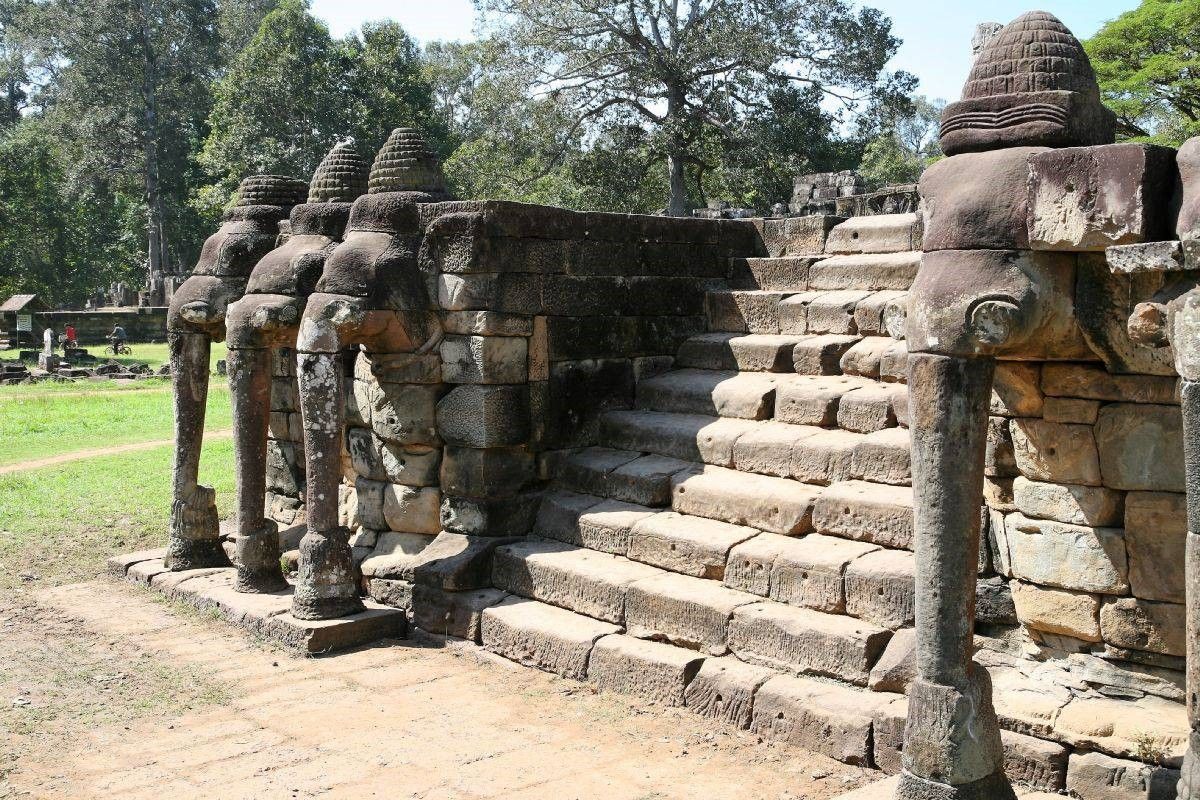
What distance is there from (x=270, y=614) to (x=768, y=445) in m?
3.22

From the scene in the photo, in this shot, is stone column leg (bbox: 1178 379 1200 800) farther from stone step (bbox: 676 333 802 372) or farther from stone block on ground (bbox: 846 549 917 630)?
stone step (bbox: 676 333 802 372)

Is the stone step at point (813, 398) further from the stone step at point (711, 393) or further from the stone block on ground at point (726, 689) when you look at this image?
the stone block on ground at point (726, 689)

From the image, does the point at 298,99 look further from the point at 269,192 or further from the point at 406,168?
the point at 406,168

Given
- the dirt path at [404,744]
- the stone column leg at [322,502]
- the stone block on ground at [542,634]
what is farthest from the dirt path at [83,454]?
the stone block on ground at [542,634]

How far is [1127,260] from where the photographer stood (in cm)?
339

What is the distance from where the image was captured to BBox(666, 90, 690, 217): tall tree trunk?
23516mm

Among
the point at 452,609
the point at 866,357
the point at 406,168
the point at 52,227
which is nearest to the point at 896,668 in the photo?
the point at 866,357

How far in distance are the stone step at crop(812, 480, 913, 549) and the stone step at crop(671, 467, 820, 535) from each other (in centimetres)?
11

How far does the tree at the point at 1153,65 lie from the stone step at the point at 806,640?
16.1 m

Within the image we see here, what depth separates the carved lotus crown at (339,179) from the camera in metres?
7.84

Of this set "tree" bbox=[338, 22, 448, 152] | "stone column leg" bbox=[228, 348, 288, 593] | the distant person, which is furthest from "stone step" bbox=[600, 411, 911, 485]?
the distant person

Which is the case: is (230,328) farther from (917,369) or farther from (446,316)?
(917,369)

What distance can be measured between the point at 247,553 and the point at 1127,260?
19.1 ft

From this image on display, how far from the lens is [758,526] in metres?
5.84
